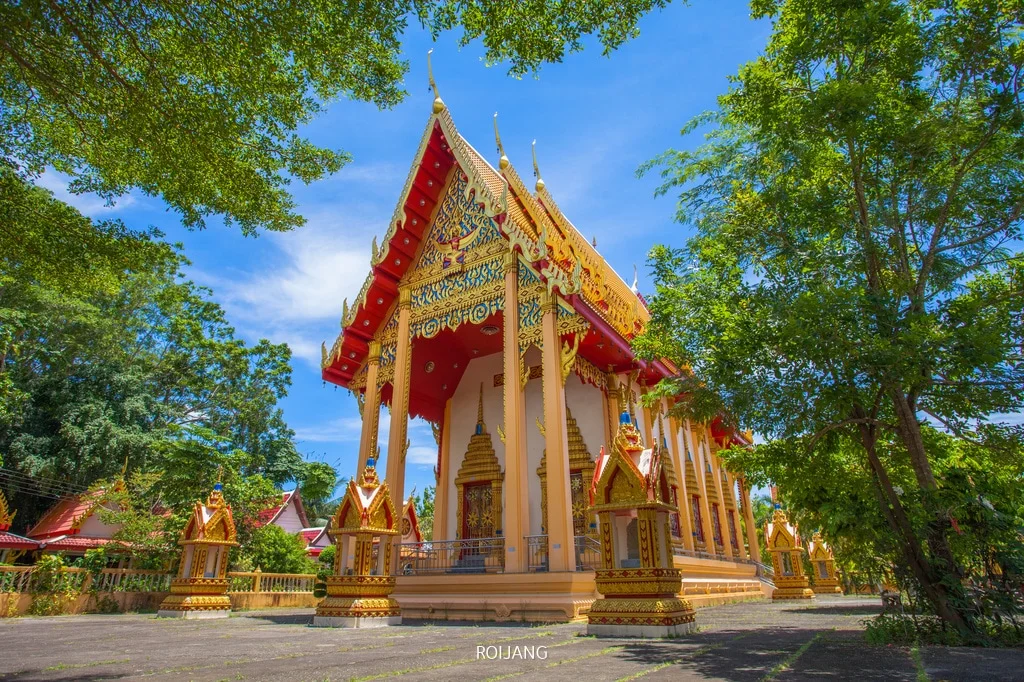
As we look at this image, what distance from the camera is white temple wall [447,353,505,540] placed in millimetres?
13086

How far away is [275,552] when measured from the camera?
17.0 meters

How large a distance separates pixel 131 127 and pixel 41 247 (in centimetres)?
154

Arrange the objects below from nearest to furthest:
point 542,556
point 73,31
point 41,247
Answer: point 73,31 → point 41,247 → point 542,556

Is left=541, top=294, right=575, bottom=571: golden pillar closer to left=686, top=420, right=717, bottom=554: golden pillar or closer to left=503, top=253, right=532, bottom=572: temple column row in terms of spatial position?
left=503, top=253, right=532, bottom=572: temple column row

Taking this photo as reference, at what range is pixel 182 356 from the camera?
81.9 feet

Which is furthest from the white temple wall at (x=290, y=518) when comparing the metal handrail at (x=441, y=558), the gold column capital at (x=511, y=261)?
the gold column capital at (x=511, y=261)

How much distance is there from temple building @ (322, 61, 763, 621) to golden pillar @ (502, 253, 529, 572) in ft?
0.08

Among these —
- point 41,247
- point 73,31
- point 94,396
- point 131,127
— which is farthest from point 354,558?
point 94,396

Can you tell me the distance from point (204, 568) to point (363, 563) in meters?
4.66

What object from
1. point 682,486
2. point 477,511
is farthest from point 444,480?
point 682,486

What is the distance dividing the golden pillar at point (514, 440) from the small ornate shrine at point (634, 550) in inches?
93.6

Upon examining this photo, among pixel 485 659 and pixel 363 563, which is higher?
pixel 363 563

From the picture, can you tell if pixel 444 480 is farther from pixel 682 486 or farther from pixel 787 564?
pixel 787 564

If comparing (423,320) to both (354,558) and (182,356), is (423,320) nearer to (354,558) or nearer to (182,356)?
(354,558)
